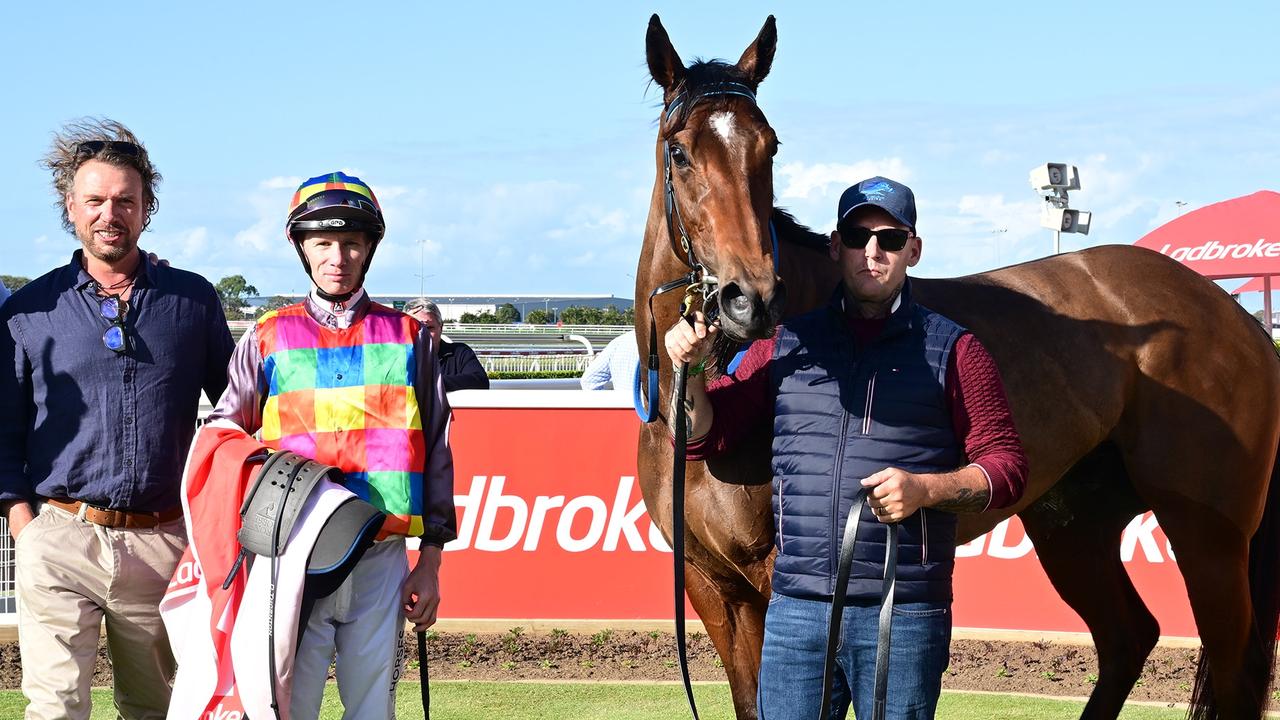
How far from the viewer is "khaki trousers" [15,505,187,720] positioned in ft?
9.84

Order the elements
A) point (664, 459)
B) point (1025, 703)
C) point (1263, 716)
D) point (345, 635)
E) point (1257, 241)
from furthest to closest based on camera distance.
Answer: point (1257, 241) < point (1025, 703) < point (1263, 716) < point (664, 459) < point (345, 635)

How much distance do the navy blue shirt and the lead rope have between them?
5.79ft

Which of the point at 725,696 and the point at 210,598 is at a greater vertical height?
the point at 210,598

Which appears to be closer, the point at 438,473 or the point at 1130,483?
the point at 438,473

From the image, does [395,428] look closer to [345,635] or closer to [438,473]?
[438,473]

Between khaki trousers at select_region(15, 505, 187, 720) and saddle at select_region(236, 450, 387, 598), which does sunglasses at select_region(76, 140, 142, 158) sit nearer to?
khaki trousers at select_region(15, 505, 187, 720)

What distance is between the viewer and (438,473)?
273 centimetres

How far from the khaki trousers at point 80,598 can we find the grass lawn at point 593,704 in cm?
183

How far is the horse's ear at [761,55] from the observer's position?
120 inches

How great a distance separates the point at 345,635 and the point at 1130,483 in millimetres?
2979

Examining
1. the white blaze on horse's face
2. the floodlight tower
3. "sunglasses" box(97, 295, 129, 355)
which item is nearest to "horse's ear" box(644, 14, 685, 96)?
the white blaze on horse's face

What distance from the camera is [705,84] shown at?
9.43 feet

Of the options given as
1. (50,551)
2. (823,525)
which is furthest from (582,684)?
(823,525)

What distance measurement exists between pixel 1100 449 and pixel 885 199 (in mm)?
2163
